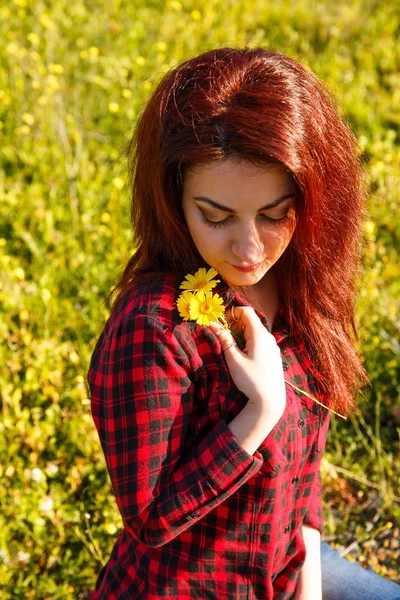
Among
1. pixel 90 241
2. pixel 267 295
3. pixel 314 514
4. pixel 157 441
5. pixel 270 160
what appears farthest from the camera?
pixel 90 241

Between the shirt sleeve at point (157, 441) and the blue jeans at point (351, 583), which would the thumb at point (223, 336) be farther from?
the blue jeans at point (351, 583)

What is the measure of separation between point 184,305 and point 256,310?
249 mm

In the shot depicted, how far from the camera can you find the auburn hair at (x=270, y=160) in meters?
1.26

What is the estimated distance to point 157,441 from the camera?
53.9 inches

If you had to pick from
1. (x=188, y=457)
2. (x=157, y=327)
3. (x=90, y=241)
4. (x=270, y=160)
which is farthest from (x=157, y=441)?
(x=90, y=241)

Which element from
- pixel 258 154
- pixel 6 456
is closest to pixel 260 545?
pixel 258 154

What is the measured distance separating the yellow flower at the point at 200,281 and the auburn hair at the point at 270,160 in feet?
0.16

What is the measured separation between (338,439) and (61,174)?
5.67 feet

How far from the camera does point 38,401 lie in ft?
8.30

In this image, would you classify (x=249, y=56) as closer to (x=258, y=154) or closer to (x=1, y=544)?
(x=258, y=154)

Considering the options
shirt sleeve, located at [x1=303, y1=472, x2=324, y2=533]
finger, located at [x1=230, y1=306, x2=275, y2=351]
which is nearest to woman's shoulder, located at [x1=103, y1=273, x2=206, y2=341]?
finger, located at [x1=230, y1=306, x2=275, y2=351]

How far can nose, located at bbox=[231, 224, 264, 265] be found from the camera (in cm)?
134

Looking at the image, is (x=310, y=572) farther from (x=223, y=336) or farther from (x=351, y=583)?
(x=223, y=336)

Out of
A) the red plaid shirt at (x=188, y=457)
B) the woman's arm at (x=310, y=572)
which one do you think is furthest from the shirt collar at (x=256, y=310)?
the woman's arm at (x=310, y=572)
